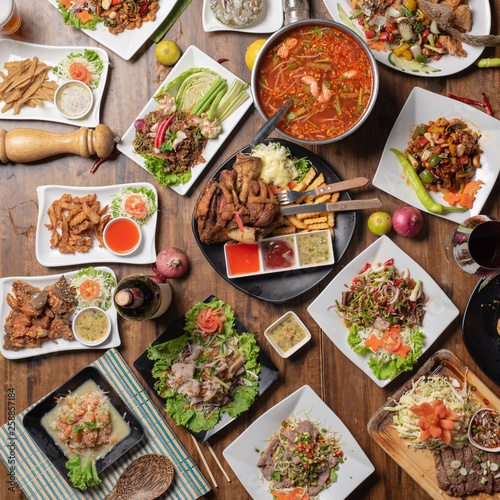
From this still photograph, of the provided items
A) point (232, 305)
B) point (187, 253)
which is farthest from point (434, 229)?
point (187, 253)

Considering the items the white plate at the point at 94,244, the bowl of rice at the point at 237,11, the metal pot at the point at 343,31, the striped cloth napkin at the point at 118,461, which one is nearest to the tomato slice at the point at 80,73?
the white plate at the point at 94,244

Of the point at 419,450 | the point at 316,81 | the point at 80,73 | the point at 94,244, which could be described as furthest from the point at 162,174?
the point at 419,450

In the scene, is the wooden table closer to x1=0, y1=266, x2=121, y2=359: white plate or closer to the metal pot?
x1=0, y1=266, x2=121, y2=359: white plate

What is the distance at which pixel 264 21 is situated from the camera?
156 inches

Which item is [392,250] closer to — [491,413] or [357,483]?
[491,413]

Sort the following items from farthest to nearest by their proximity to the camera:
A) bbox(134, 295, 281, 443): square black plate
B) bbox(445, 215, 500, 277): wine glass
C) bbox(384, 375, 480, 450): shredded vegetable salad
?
bbox(134, 295, 281, 443): square black plate → bbox(384, 375, 480, 450): shredded vegetable salad → bbox(445, 215, 500, 277): wine glass

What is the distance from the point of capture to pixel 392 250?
382 cm

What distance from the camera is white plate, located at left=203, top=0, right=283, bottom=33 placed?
393 centimetres

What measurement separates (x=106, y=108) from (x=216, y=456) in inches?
129

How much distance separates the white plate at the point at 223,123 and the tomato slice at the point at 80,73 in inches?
23.2

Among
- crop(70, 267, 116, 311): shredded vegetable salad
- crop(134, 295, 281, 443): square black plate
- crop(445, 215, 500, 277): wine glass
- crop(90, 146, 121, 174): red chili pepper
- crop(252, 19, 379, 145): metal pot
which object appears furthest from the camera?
crop(90, 146, 121, 174): red chili pepper

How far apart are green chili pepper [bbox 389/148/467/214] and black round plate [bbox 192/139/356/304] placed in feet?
1.77

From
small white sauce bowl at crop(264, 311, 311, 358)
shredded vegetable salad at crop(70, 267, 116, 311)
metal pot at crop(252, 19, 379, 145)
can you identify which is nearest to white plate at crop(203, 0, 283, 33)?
metal pot at crop(252, 19, 379, 145)

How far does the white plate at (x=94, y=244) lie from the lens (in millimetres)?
4027
